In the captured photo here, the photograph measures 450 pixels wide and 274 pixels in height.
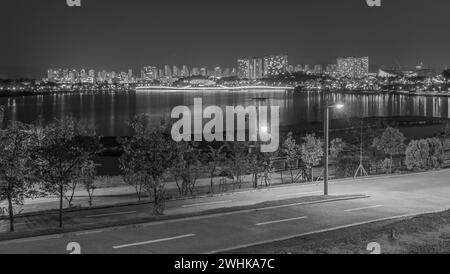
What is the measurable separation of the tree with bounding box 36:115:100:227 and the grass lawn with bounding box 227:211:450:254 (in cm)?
620

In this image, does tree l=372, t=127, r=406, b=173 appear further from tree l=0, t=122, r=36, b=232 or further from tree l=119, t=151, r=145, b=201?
tree l=0, t=122, r=36, b=232

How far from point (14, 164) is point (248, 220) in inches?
225

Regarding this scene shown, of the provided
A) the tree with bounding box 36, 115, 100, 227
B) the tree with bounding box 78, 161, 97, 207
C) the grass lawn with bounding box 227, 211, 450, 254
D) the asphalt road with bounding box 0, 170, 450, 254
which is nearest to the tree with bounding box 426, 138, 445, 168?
the asphalt road with bounding box 0, 170, 450, 254

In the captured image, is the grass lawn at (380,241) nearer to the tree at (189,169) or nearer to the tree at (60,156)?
the tree at (60,156)

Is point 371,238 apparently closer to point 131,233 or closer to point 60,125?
point 131,233

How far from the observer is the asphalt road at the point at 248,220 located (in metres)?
9.19

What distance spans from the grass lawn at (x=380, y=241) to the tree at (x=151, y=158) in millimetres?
5223

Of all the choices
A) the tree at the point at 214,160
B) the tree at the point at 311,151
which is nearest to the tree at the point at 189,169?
the tree at the point at 214,160

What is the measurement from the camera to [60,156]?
13.1 metres

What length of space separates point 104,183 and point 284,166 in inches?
358

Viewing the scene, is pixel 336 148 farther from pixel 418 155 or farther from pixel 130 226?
pixel 130 226

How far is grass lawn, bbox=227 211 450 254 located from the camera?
838cm

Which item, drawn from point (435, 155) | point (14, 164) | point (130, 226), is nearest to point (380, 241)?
point (130, 226)
